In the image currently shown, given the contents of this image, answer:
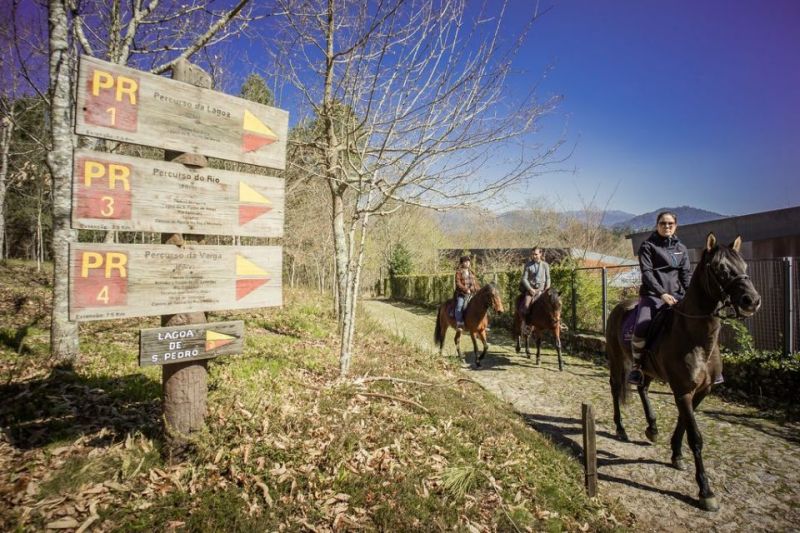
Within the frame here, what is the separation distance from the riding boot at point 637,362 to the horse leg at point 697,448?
2.24 ft

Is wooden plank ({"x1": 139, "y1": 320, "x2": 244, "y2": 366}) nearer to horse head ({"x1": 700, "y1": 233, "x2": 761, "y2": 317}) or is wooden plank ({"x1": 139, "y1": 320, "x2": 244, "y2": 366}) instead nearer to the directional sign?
the directional sign

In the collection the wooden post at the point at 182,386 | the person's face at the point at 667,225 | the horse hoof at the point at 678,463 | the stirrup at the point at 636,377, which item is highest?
the person's face at the point at 667,225

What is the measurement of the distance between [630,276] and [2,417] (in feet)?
43.5

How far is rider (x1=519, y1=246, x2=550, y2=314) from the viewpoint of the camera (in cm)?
998

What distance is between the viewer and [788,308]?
6441 millimetres

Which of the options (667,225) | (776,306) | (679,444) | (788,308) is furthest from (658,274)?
(776,306)

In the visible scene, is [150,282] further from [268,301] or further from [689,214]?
[689,214]

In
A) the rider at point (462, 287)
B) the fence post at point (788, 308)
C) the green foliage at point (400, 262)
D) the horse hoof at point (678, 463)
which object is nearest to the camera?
the horse hoof at point (678, 463)

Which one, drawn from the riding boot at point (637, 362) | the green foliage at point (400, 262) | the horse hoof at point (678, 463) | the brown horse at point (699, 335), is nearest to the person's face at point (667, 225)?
the brown horse at point (699, 335)

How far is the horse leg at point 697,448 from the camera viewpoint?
3.61 meters

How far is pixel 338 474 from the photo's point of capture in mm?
3143

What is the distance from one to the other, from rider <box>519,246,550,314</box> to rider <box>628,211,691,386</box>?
4.79m

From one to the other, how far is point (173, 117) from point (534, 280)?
947 centimetres

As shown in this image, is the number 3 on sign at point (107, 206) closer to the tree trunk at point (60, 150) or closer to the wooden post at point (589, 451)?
the tree trunk at point (60, 150)
